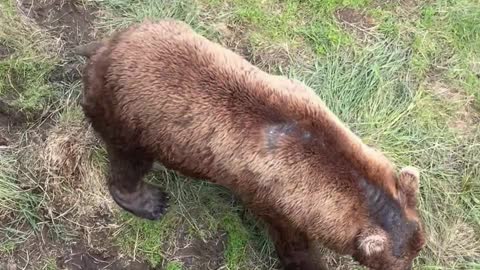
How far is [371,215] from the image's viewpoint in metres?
5.05

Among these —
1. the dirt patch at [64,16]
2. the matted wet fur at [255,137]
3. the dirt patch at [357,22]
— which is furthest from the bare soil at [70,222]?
the dirt patch at [357,22]

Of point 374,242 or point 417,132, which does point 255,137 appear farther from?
point 417,132

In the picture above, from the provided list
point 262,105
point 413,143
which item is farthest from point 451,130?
point 262,105

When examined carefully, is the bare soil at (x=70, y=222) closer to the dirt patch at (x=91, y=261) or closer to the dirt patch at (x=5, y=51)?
the dirt patch at (x=91, y=261)

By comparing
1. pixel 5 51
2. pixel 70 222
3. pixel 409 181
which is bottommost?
pixel 70 222

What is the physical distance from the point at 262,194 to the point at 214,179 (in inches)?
14.2

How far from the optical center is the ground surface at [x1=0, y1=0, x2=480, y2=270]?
6172 mm

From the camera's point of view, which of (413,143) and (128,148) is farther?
(413,143)

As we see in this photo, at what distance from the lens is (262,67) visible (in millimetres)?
6742

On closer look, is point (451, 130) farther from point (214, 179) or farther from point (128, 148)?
point (128, 148)

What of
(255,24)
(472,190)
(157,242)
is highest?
(255,24)

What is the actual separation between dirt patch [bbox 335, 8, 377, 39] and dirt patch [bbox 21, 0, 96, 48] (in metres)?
2.27

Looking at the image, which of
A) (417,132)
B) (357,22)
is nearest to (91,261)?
(417,132)

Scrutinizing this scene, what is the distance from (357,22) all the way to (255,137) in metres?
2.39
